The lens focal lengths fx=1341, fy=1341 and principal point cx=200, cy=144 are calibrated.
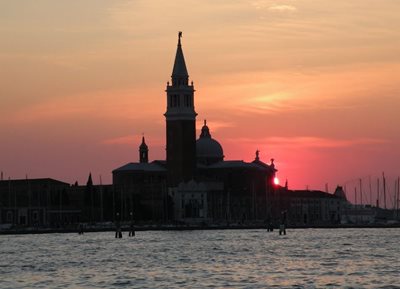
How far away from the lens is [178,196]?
158375 millimetres

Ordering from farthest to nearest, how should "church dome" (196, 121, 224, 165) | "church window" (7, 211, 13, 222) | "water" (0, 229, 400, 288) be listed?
"church dome" (196, 121, 224, 165), "church window" (7, 211, 13, 222), "water" (0, 229, 400, 288)

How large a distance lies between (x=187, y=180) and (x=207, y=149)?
50.9 ft

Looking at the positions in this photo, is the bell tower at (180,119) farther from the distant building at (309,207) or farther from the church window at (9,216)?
the church window at (9,216)

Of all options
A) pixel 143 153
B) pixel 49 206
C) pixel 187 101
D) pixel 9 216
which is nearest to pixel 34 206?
pixel 49 206

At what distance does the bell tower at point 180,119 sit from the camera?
509 feet

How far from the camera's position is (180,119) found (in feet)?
510

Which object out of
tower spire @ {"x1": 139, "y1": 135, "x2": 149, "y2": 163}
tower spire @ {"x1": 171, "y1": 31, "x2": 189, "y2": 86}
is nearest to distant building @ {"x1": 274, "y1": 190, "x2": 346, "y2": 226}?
tower spire @ {"x1": 139, "y1": 135, "x2": 149, "y2": 163}

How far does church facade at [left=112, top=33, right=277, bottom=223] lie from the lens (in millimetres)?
155250

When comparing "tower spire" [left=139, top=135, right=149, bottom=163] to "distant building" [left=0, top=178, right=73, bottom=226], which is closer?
"distant building" [left=0, top=178, right=73, bottom=226]

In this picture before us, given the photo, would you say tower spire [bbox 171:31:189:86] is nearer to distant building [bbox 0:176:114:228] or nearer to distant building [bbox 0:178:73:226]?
→ distant building [bbox 0:176:114:228]

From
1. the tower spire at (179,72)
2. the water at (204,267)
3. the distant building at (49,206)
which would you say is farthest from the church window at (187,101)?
the water at (204,267)

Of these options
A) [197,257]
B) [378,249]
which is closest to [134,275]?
[197,257]

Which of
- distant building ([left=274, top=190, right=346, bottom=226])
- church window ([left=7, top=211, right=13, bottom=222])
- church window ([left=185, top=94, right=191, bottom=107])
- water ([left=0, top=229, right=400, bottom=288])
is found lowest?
water ([left=0, top=229, right=400, bottom=288])

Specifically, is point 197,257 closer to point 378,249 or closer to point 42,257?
point 42,257
